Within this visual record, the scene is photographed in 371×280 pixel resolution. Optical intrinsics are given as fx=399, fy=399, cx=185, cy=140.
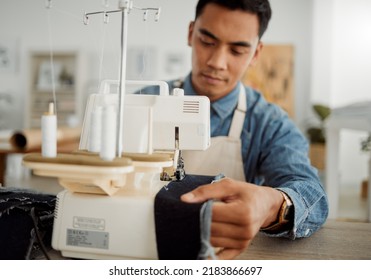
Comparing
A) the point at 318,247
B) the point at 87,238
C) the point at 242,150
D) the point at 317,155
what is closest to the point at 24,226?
the point at 87,238

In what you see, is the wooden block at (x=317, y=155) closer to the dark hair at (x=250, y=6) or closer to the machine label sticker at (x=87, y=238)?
the dark hair at (x=250, y=6)

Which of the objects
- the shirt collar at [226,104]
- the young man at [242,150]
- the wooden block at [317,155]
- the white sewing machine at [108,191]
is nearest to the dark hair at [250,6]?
the young man at [242,150]

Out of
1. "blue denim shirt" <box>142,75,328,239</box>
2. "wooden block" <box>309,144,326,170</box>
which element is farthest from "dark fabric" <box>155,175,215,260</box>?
"wooden block" <box>309,144,326,170</box>

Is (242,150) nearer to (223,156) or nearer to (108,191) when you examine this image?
(223,156)

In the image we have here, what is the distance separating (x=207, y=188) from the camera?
0.50 meters

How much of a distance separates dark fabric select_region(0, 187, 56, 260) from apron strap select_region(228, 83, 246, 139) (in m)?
0.48

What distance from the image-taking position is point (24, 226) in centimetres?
52

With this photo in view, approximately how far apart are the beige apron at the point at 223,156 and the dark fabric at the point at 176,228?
369mm

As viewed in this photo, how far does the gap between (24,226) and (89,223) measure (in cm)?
9

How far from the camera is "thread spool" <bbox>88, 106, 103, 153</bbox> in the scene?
1.70 feet
